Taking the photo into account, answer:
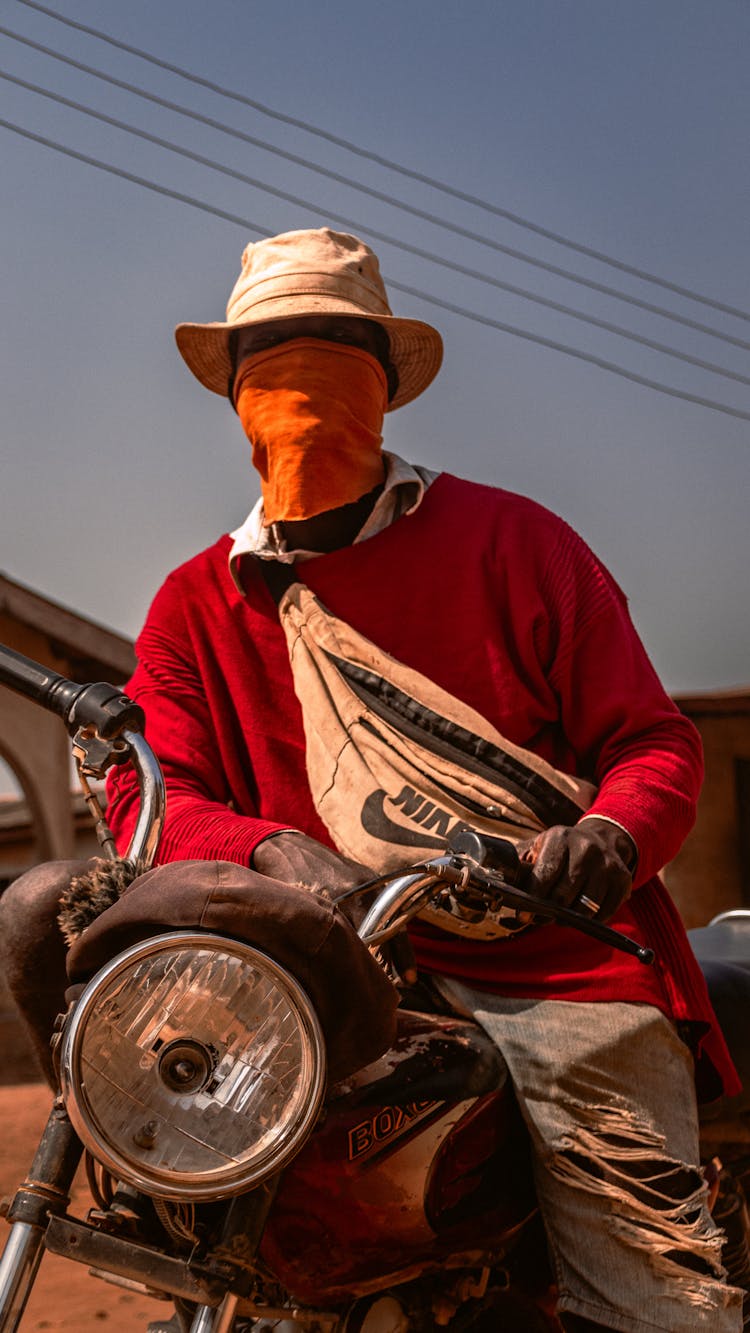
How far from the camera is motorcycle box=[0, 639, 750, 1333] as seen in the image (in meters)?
1.59

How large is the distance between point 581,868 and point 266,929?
25.3 inches

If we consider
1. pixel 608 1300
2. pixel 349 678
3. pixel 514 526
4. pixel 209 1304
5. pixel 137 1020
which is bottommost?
pixel 608 1300

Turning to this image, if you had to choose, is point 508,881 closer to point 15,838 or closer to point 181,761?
point 181,761

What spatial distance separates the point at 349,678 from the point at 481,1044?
71 centimetres

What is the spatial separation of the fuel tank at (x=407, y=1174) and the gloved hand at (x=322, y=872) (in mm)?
113

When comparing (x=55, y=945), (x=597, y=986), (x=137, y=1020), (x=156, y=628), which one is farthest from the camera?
(x=156, y=628)

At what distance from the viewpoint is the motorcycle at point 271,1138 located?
1594 millimetres

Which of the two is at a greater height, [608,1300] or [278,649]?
[278,649]

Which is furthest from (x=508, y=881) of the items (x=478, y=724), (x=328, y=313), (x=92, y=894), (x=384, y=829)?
(x=328, y=313)

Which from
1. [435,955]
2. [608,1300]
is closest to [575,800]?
[435,955]

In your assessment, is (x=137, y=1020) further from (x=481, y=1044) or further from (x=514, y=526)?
(x=514, y=526)

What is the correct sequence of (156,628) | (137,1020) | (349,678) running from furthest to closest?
1. (156,628)
2. (349,678)
3. (137,1020)

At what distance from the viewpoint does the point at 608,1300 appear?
6.96 ft

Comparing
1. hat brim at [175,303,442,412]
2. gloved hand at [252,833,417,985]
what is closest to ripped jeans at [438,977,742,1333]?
gloved hand at [252,833,417,985]
